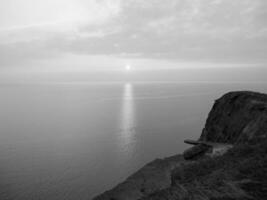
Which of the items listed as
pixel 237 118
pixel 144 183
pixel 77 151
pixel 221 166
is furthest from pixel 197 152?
pixel 77 151

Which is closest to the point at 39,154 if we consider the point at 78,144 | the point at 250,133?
the point at 78,144

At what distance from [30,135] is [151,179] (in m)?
63.5

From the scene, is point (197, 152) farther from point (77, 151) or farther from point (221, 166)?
point (77, 151)

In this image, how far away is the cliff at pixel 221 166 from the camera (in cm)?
1284

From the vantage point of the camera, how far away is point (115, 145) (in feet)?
254

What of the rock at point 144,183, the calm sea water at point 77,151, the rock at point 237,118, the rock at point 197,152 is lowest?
the calm sea water at point 77,151

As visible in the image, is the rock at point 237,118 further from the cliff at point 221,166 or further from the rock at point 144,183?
the rock at point 144,183

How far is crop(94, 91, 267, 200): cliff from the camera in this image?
12844mm

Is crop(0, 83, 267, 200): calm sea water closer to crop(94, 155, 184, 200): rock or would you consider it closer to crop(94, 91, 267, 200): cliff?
crop(94, 155, 184, 200): rock

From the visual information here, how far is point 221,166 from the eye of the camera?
17.8 m

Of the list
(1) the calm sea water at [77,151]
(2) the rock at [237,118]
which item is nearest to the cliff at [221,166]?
(2) the rock at [237,118]

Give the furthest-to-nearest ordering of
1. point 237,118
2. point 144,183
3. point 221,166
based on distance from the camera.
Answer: point 237,118 < point 144,183 < point 221,166

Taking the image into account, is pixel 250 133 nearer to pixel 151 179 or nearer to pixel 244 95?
pixel 244 95

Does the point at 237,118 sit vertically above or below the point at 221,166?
below
